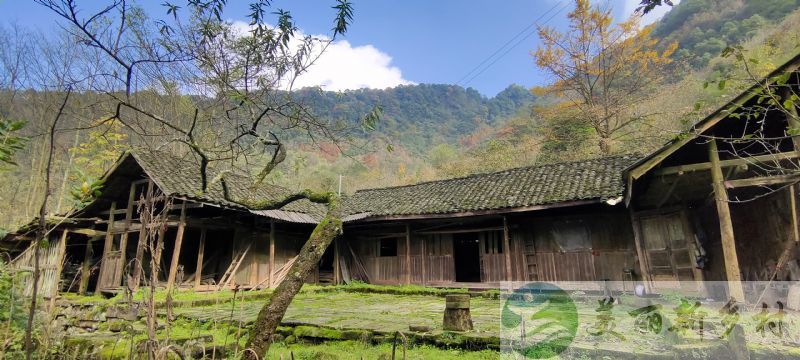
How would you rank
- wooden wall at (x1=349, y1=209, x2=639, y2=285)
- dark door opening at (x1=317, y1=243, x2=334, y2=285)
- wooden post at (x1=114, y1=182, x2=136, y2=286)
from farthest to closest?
dark door opening at (x1=317, y1=243, x2=334, y2=285), wooden post at (x1=114, y1=182, x2=136, y2=286), wooden wall at (x1=349, y1=209, x2=639, y2=285)

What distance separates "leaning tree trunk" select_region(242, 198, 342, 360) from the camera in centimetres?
391

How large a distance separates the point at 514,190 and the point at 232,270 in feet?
30.6

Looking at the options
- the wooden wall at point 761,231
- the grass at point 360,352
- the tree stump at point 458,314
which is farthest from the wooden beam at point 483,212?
the grass at point 360,352

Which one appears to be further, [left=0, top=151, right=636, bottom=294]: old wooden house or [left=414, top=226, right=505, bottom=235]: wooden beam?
[left=414, top=226, right=505, bottom=235]: wooden beam

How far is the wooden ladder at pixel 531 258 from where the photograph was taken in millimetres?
11453

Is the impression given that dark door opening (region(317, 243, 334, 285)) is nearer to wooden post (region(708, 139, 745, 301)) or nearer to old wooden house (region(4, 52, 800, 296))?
old wooden house (region(4, 52, 800, 296))

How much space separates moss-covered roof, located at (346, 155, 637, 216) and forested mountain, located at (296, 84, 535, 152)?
36.1 metres

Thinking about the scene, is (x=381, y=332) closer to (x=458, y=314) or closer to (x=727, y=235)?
(x=458, y=314)

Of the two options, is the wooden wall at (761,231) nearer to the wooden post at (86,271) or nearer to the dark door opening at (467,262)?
the dark door opening at (467,262)

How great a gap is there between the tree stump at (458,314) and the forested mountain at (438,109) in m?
46.2

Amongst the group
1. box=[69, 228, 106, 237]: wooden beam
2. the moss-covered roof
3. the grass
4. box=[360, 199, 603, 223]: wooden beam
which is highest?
the moss-covered roof

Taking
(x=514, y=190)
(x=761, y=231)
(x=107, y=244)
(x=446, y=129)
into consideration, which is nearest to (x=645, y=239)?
(x=761, y=231)

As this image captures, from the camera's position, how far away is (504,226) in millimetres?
11469

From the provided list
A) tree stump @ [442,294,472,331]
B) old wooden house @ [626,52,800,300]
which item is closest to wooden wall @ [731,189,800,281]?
old wooden house @ [626,52,800,300]
